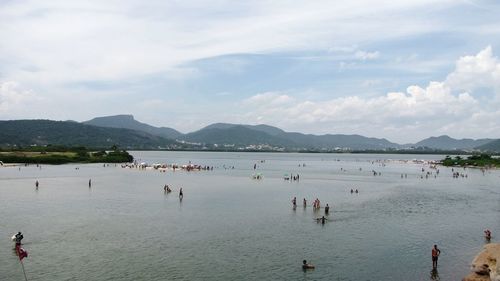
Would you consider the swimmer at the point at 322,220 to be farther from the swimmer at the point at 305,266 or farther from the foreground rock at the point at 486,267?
the foreground rock at the point at 486,267

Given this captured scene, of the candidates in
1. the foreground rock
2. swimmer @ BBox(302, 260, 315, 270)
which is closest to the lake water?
swimmer @ BBox(302, 260, 315, 270)

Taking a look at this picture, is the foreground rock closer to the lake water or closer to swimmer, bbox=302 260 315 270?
the lake water

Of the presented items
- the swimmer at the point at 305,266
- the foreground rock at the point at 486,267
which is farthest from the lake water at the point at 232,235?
the foreground rock at the point at 486,267

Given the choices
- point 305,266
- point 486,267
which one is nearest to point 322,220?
point 305,266

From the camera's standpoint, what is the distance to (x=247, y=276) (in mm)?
30719

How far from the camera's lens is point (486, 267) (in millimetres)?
29453

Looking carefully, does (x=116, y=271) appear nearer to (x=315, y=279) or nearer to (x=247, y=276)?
(x=247, y=276)

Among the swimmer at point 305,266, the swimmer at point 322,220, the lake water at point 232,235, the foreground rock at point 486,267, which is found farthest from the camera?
the swimmer at point 322,220

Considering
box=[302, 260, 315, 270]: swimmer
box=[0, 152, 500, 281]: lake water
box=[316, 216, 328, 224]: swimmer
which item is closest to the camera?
box=[0, 152, 500, 281]: lake water

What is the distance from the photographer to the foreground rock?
28.1m

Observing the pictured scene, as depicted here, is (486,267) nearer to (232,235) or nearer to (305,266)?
(305,266)

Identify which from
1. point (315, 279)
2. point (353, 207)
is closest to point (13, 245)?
point (315, 279)

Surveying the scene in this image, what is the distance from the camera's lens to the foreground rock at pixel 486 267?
28097mm

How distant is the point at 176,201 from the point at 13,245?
1205 inches
